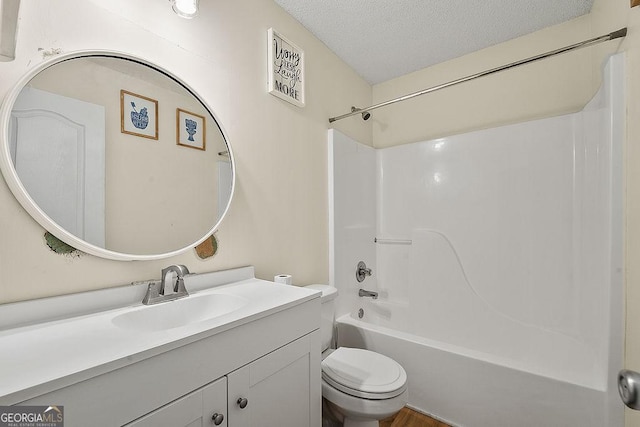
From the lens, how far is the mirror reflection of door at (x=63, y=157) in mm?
762

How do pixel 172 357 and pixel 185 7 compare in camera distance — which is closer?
pixel 172 357

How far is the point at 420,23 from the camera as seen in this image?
5.61 feet

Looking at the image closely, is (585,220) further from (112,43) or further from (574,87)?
(112,43)

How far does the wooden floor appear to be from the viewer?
1.53 metres

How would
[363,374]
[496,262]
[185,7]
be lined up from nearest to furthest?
[185,7]
[363,374]
[496,262]

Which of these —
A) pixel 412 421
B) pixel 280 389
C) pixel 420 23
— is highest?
pixel 420 23

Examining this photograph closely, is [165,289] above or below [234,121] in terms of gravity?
below

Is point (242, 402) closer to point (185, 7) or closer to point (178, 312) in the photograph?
point (178, 312)

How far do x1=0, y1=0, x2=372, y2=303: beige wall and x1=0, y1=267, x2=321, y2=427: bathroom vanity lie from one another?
9 cm

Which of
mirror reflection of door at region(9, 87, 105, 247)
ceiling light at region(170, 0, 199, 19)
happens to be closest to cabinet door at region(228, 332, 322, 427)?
mirror reflection of door at region(9, 87, 105, 247)

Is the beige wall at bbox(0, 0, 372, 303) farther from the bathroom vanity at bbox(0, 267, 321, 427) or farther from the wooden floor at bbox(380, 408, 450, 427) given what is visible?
the wooden floor at bbox(380, 408, 450, 427)

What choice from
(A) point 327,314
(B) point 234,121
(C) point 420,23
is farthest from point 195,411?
(C) point 420,23

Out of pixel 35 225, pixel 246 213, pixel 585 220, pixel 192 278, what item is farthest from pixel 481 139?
pixel 35 225

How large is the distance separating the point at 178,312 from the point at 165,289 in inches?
3.8
